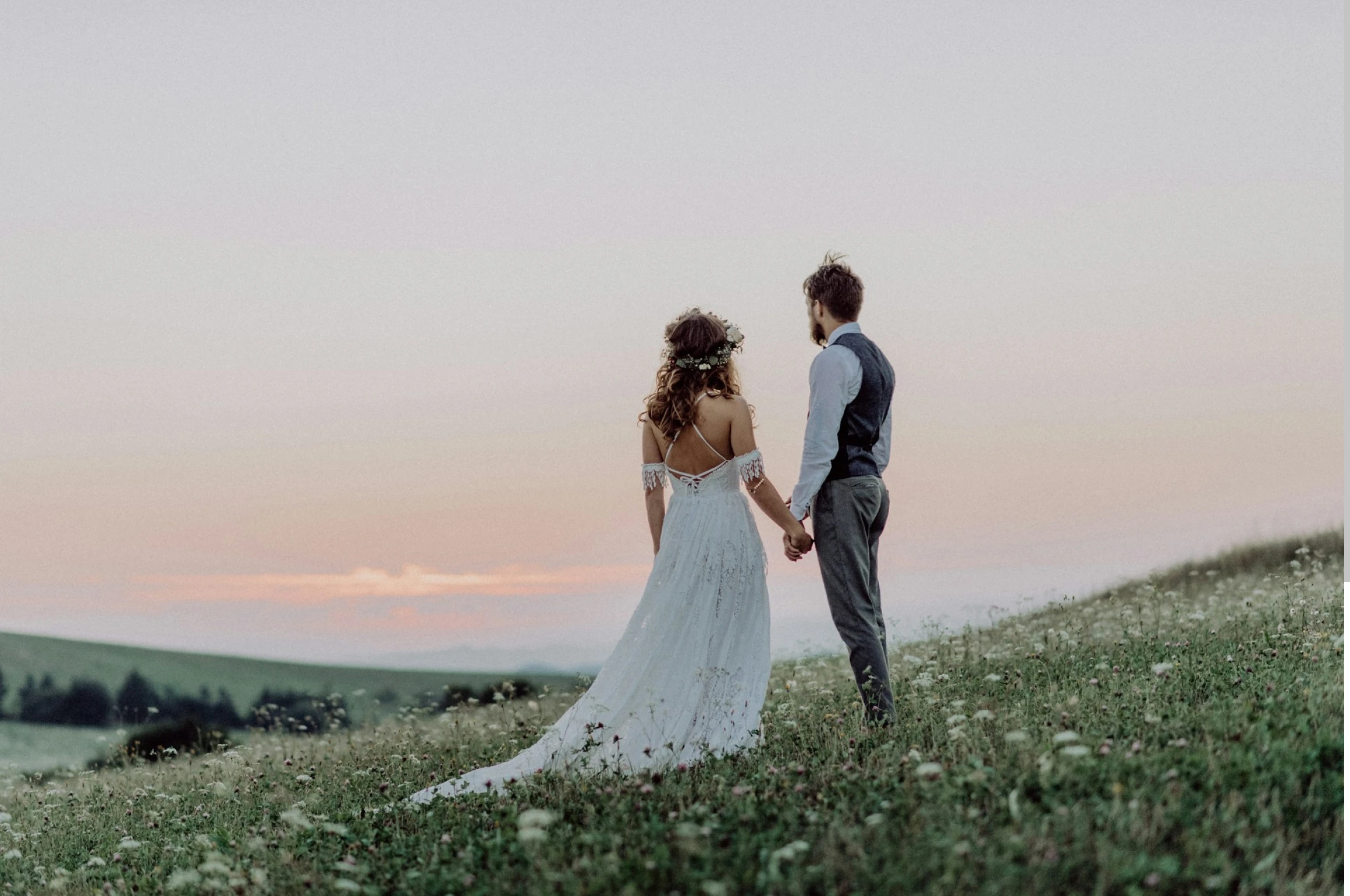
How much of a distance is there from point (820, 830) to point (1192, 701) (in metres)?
3.91

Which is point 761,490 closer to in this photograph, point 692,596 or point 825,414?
point 825,414

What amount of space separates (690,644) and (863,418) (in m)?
2.31

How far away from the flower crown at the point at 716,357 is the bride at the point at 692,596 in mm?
10

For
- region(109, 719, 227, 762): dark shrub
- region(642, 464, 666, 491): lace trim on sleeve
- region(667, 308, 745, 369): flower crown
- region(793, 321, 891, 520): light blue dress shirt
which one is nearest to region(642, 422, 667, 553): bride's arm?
region(642, 464, 666, 491): lace trim on sleeve

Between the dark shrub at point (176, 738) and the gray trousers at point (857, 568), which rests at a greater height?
the gray trousers at point (857, 568)

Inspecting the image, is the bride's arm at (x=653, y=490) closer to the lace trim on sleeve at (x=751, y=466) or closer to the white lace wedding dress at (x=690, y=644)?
the white lace wedding dress at (x=690, y=644)

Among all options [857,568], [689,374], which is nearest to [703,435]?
[689,374]

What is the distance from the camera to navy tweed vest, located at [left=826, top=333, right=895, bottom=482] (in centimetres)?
891

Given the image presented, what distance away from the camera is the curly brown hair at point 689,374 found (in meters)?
A: 9.00

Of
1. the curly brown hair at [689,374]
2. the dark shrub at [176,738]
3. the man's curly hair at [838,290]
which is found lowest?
the dark shrub at [176,738]

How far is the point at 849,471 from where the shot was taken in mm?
8898

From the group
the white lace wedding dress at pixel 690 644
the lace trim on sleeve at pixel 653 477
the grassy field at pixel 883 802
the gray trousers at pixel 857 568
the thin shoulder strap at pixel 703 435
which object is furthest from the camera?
the lace trim on sleeve at pixel 653 477

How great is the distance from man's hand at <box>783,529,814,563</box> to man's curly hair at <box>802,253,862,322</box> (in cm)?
175

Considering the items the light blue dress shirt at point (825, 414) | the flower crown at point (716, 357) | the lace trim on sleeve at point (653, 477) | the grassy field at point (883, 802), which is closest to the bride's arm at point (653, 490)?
the lace trim on sleeve at point (653, 477)
